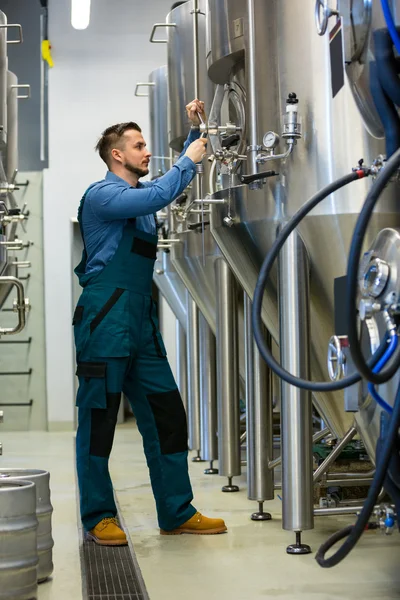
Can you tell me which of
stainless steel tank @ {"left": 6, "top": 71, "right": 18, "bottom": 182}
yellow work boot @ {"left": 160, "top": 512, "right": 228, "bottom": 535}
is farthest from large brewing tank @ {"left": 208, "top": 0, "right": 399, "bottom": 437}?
stainless steel tank @ {"left": 6, "top": 71, "right": 18, "bottom": 182}

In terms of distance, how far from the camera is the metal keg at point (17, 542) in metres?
2.05

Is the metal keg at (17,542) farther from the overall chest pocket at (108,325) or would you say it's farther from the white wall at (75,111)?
the white wall at (75,111)

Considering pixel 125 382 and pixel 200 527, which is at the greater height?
pixel 125 382

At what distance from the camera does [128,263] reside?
2936 mm

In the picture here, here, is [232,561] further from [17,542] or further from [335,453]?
[17,542]

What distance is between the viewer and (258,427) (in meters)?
3.16

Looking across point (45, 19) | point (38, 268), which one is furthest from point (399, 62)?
point (45, 19)

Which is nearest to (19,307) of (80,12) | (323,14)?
(323,14)

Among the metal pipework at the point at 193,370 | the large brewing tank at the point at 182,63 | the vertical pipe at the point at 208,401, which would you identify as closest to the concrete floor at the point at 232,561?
the vertical pipe at the point at 208,401

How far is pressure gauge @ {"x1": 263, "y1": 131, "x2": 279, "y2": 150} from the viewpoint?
2.42 metres

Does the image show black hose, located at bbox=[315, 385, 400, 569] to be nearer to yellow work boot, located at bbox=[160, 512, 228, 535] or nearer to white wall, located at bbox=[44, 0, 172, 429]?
yellow work boot, located at bbox=[160, 512, 228, 535]

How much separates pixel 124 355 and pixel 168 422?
0.30 metres

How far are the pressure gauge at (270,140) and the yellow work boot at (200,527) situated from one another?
4.28 ft

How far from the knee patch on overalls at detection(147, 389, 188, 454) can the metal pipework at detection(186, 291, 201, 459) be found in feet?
6.13
